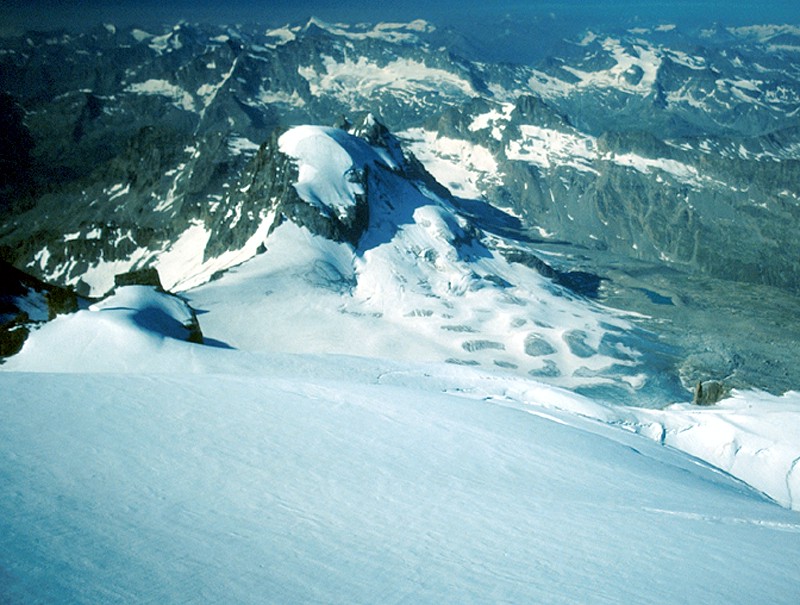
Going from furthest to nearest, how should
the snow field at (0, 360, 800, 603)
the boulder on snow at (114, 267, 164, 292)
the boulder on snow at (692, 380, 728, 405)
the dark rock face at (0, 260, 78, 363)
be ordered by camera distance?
the boulder on snow at (114, 267, 164, 292), the boulder on snow at (692, 380, 728, 405), the dark rock face at (0, 260, 78, 363), the snow field at (0, 360, 800, 603)

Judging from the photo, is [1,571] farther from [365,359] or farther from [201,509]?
[365,359]

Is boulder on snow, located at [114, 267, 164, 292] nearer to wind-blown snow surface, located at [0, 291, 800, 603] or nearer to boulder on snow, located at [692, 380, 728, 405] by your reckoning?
wind-blown snow surface, located at [0, 291, 800, 603]

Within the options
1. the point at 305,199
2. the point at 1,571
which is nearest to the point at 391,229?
the point at 305,199

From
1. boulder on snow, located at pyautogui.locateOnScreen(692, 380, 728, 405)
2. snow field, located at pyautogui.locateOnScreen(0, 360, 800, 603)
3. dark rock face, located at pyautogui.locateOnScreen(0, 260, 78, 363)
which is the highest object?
snow field, located at pyautogui.locateOnScreen(0, 360, 800, 603)

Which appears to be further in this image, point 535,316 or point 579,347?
point 535,316

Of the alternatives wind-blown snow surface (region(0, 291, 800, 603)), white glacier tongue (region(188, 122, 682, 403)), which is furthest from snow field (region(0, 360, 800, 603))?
white glacier tongue (region(188, 122, 682, 403))

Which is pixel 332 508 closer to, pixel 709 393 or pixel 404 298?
pixel 709 393

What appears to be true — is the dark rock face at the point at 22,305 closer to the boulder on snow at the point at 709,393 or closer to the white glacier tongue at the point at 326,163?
the boulder on snow at the point at 709,393
